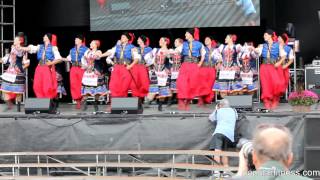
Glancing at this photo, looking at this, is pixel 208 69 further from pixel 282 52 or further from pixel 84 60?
pixel 84 60

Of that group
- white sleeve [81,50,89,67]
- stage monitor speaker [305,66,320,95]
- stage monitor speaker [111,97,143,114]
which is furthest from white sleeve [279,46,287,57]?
white sleeve [81,50,89,67]

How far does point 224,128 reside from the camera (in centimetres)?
631

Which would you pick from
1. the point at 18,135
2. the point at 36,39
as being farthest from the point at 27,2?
the point at 18,135

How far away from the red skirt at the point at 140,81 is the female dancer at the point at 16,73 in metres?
1.54

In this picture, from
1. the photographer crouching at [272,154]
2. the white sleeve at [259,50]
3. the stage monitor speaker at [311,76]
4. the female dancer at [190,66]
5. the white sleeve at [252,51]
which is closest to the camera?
the photographer crouching at [272,154]

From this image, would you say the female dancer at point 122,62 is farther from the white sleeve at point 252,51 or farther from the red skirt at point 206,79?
the white sleeve at point 252,51

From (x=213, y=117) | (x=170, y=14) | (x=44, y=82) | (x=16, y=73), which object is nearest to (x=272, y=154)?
(x=213, y=117)

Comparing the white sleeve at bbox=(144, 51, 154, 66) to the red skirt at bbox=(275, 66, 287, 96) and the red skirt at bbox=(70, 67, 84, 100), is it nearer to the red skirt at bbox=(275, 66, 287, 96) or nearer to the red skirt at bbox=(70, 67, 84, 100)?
the red skirt at bbox=(70, 67, 84, 100)

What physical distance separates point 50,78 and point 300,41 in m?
4.63

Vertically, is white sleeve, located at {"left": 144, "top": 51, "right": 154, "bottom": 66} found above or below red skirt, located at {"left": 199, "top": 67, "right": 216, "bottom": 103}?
above

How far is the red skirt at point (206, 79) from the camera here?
8469mm

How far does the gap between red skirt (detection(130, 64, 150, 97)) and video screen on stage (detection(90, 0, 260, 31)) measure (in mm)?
1702

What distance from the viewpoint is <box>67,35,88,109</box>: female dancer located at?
861 cm

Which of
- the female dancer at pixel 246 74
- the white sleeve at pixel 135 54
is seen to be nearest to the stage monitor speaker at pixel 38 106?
the white sleeve at pixel 135 54
